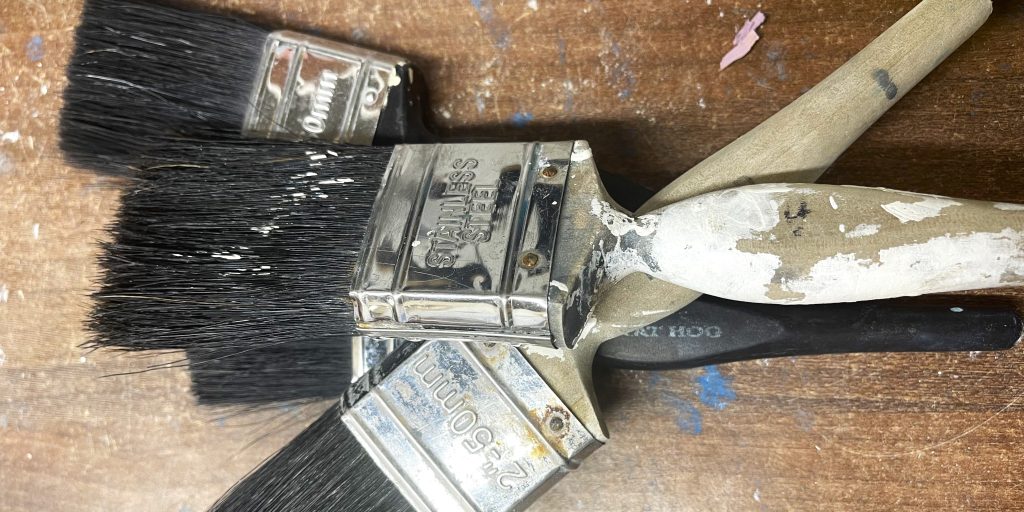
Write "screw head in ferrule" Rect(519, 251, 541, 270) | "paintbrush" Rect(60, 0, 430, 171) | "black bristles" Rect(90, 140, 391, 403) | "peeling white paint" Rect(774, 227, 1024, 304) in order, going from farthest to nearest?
"paintbrush" Rect(60, 0, 430, 171) → "black bristles" Rect(90, 140, 391, 403) → "screw head in ferrule" Rect(519, 251, 541, 270) → "peeling white paint" Rect(774, 227, 1024, 304)

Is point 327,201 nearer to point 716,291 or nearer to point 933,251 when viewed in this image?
point 716,291

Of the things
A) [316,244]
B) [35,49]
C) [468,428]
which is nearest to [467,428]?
[468,428]

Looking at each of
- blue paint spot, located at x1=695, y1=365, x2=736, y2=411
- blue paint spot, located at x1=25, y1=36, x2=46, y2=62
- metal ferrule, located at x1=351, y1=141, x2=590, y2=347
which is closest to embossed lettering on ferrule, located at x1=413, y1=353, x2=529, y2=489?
metal ferrule, located at x1=351, y1=141, x2=590, y2=347

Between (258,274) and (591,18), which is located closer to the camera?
(258,274)

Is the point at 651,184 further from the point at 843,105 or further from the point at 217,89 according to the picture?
the point at 217,89

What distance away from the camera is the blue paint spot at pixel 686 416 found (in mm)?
1384

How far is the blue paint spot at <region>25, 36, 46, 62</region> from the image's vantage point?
5.20ft

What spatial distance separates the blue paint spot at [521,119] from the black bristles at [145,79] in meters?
0.48

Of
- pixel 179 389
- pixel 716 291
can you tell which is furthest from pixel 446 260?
pixel 179 389

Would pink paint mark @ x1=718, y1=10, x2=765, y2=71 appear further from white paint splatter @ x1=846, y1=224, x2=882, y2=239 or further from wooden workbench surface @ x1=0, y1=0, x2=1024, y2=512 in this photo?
white paint splatter @ x1=846, y1=224, x2=882, y2=239

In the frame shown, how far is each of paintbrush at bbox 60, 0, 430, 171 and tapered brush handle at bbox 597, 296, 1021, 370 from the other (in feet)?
1.92

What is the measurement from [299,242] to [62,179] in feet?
2.33

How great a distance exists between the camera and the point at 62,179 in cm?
158

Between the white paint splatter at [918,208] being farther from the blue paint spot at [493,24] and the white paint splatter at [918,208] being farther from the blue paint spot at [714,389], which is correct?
the blue paint spot at [493,24]
